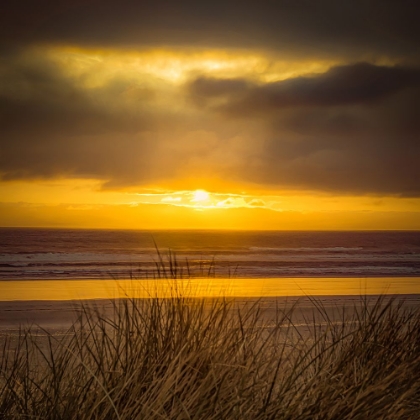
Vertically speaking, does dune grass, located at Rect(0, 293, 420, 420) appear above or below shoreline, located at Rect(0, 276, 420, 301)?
above

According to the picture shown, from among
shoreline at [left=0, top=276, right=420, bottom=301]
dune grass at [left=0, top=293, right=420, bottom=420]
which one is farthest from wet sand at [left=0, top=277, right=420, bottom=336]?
dune grass at [left=0, top=293, right=420, bottom=420]

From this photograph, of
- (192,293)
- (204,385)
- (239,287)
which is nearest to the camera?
(204,385)

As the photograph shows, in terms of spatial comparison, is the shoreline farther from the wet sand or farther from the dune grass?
the dune grass

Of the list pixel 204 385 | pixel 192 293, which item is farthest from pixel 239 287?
pixel 204 385

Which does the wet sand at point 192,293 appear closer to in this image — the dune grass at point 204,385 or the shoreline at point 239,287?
the shoreline at point 239,287

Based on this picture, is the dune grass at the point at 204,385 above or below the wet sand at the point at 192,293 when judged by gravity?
above

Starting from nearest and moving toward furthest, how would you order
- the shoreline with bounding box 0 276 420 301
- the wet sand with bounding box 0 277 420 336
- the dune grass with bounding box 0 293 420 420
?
the dune grass with bounding box 0 293 420 420 < the wet sand with bounding box 0 277 420 336 < the shoreline with bounding box 0 276 420 301

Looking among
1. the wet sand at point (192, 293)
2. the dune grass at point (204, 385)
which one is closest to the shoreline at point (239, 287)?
the wet sand at point (192, 293)

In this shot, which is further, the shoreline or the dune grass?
the shoreline

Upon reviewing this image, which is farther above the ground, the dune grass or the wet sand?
the dune grass

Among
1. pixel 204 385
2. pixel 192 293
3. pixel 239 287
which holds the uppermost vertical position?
pixel 204 385

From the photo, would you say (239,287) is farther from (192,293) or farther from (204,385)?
(204,385)

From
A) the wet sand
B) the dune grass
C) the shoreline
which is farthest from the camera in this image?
the shoreline

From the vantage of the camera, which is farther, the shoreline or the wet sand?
the shoreline
